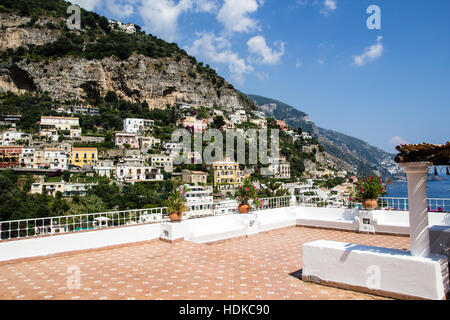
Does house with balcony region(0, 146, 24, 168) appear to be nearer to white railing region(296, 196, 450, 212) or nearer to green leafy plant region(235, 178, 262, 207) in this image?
green leafy plant region(235, 178, 262, 207)

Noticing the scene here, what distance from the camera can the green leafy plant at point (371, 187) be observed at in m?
7.40

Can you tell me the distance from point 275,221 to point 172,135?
7218cm

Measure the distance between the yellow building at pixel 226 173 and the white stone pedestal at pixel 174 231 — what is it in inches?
2355

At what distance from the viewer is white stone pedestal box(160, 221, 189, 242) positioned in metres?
6.30

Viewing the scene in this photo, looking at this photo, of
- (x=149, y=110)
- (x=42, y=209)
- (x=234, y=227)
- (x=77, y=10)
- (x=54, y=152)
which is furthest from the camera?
(x=77, y=10)

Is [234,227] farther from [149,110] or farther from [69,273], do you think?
[149,110]

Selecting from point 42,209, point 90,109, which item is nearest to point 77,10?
point 90,109

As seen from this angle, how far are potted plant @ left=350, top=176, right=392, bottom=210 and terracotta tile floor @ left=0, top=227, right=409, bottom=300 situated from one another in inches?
48.7

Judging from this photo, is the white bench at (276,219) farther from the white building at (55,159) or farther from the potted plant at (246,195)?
the white building at (55,159)

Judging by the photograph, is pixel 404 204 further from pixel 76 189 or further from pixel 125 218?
pixel 76 189

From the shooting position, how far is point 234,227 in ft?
24.6

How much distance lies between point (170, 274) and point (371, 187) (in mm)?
5369

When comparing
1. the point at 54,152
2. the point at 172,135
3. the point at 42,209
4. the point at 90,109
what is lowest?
the point at 42,209
